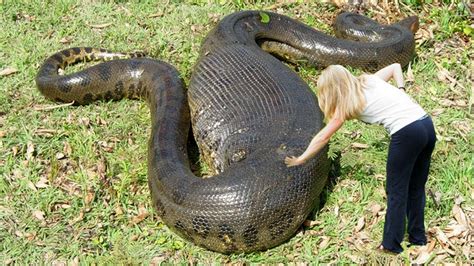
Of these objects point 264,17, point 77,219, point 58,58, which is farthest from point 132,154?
point 264,17

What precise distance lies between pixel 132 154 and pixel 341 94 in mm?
3390

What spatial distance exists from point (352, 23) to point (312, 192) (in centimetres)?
431

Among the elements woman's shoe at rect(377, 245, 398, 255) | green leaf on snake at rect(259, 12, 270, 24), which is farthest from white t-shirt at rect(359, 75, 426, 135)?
green leaf on snake at rect(259, 12, 270, 24)

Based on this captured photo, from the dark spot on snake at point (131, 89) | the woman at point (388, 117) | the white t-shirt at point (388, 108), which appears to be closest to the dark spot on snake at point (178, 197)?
the woman at point (388, 117)

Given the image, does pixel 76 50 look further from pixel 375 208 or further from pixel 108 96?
pixel 375 208

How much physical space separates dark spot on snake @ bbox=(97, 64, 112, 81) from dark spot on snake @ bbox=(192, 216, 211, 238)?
3215 mm

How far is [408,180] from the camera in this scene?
4.97m

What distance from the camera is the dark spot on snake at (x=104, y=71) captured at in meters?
8.27

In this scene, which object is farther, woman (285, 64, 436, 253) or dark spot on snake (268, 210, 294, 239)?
dark spot on snake (268, 210, 294, 239)

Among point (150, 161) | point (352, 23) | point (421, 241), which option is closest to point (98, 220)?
point (150, 161)

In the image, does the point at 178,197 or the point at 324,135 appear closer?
the point at 324,135

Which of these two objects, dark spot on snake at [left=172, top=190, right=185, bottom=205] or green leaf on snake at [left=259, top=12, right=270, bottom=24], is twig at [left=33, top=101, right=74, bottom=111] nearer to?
dark spot on snake at [left=172, top=190, right=185, bottom=205]

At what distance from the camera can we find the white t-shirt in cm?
473

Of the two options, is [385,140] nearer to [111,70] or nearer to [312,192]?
[312,192]
